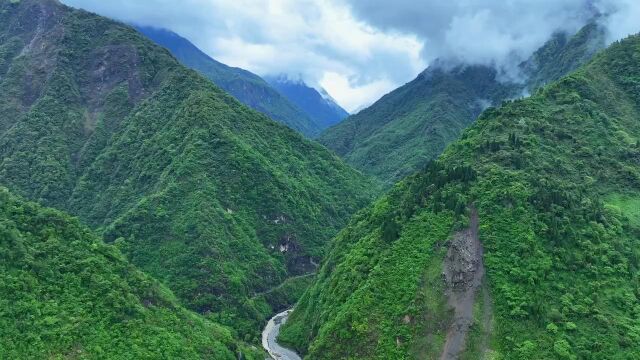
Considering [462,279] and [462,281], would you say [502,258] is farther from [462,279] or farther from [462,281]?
[462,281]

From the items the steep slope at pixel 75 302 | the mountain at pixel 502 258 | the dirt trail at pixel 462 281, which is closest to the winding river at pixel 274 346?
the mountain at pixel 502 258

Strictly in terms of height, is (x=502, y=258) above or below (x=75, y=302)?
above

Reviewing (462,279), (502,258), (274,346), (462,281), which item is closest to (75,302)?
(274,346)

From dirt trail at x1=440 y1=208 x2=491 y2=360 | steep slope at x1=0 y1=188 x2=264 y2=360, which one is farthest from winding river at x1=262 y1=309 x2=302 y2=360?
dirt trail at x1=440 y1=208 x2=491 y2=360

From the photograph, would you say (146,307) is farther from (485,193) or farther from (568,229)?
(568,229)

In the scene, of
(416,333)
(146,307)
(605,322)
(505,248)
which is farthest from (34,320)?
(605,322)

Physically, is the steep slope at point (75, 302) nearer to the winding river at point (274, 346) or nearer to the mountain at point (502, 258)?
Result: the winding river at point (274, 346)
